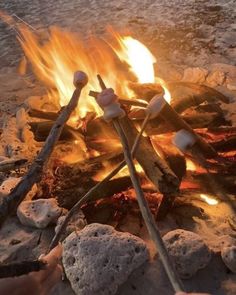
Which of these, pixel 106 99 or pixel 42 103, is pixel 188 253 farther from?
pixel 42 103

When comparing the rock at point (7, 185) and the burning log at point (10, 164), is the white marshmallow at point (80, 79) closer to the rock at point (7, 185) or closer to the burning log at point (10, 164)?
the burning log at point (10, 164)

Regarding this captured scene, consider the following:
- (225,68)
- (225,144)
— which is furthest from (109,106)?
(225,68)

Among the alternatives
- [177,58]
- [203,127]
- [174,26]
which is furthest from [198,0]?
[203,127]

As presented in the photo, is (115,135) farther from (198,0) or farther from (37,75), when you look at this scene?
(198,0)

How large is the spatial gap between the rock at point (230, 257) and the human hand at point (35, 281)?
1.33m

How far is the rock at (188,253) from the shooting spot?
123 inches

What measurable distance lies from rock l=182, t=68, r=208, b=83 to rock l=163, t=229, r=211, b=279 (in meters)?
3.15

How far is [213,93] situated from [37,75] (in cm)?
297

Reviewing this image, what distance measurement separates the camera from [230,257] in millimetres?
3152

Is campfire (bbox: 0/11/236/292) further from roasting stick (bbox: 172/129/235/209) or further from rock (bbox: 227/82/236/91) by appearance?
rock (bbox: 227/82/236/91)

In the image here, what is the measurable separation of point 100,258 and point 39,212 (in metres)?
0.87

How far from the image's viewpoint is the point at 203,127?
440cm

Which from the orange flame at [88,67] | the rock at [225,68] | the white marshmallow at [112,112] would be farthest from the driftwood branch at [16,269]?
the rock at [225,68]

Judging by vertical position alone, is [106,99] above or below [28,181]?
above
